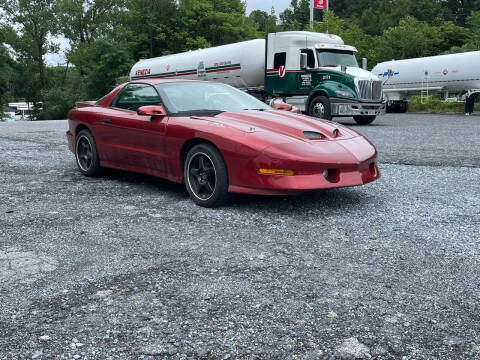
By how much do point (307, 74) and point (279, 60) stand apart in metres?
1.56

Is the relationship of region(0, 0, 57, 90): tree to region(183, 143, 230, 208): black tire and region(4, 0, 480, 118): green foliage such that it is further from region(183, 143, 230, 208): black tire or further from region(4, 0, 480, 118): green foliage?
region(183, 143, 230, 208): black tire

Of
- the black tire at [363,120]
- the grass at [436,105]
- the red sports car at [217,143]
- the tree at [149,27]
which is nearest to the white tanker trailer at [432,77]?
the grass at [436,105]

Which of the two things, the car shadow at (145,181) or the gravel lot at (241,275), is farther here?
the car shadow at (145,181)

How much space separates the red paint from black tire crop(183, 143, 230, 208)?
0.25 feet

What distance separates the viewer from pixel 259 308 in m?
2.78

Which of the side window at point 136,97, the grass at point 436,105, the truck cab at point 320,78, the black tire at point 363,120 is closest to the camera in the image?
the side window at point 136,97

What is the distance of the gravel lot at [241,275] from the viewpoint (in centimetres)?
244

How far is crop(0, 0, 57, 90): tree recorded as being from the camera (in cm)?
5381

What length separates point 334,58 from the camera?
1719 centimetres

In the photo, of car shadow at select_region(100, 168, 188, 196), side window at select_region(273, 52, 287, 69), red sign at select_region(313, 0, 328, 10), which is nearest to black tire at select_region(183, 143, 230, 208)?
car shadow at select_region(100, 168, 188, 196)

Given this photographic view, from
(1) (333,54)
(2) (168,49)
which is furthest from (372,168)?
(2) (168,49)

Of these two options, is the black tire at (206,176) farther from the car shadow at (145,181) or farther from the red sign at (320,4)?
the red sign at (320,4)

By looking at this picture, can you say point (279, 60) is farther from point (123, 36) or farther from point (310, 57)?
point (123, 36)

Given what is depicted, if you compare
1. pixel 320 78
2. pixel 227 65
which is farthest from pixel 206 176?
pixel 227 65
